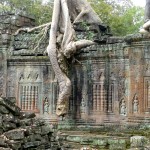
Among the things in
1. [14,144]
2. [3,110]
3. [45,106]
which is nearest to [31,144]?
[14,144]

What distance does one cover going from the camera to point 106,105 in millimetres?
12141

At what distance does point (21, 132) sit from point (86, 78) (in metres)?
4.46

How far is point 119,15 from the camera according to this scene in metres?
30.6

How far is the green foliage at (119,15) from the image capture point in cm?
2828

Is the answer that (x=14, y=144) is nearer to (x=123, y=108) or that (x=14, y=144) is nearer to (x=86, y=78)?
(x=123, y=108)

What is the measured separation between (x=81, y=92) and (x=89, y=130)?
1092 millimetres

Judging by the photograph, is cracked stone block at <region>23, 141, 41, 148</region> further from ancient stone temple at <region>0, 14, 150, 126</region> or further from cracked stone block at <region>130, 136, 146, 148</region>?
ancient stone temple at <region>0, 14, 150, 126</region>

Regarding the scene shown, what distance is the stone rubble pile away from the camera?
323 inches

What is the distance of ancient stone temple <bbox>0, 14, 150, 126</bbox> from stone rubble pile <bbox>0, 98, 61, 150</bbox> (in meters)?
2.88

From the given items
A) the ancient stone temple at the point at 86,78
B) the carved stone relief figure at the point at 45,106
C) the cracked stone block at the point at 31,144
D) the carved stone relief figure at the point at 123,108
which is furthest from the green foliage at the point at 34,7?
the cracked stone block at the point at 31,144

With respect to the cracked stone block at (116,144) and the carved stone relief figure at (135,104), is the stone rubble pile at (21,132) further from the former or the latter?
the carved stone relief figure at (135,104)

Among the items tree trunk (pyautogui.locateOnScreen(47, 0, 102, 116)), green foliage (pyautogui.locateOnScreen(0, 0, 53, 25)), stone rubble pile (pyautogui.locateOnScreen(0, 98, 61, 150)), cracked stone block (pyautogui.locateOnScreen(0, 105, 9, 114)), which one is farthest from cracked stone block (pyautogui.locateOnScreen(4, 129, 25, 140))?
green foliage (pyautogui.locateOnScreen(0, 0, 53, 25))

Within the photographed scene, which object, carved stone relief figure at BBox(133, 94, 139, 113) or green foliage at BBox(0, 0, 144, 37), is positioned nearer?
carved stone relief figure at BBox(133, 94, 139, 113)

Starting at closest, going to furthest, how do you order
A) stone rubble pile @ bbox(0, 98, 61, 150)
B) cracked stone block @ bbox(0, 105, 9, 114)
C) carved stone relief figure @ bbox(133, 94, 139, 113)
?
stone rubble pile @ bbox(0, 98, 61, 150)
cracked stone block @ bbox(0, 105, 9, 114)
carved stone relief figure @ bbox(133, 94, 139, 113)
